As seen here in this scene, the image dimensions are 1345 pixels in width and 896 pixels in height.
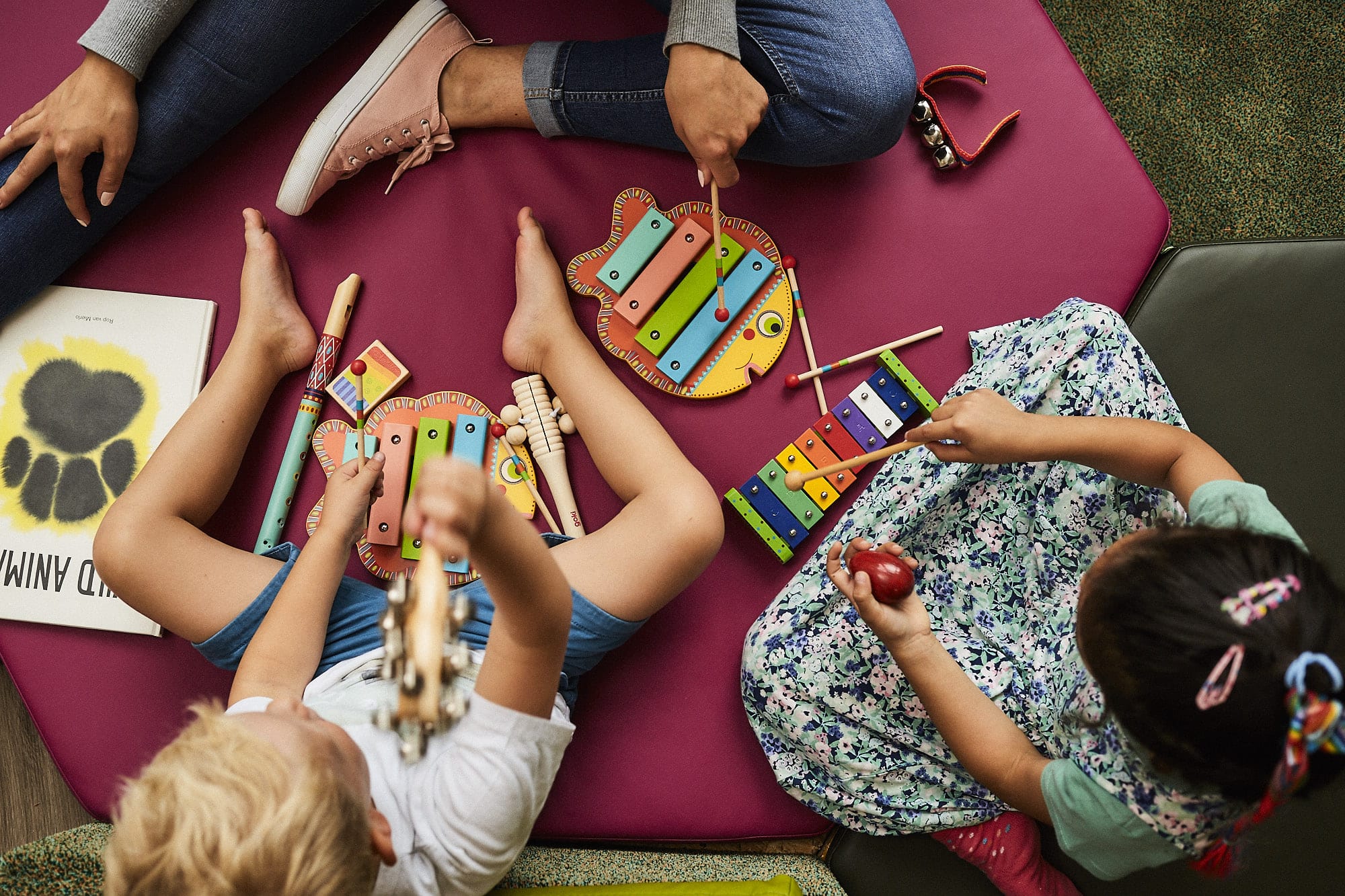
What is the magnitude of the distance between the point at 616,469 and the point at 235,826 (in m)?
0.51

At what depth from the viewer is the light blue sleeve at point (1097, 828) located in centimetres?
73

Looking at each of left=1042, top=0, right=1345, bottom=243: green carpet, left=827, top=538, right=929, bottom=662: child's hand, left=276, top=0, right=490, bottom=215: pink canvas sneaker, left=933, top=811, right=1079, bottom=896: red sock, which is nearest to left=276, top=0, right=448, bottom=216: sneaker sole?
left=276, top=0, right=490, bottom=215: pink canvas sneaker

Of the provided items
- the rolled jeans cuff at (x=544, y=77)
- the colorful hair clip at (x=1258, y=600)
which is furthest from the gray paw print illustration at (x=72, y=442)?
the colorful hair clip at (x=1258, y=600)

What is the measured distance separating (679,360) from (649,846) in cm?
57

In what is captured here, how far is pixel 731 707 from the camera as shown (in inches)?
39.0

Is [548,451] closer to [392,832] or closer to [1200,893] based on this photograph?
[392,832]

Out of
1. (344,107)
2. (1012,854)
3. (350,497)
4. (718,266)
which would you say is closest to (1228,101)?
(718,266)

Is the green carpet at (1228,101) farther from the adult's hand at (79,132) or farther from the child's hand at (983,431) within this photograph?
the adult's hand at (79,132)

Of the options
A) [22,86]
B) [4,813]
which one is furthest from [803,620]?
[22,86]

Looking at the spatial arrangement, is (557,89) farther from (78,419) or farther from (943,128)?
(78,419)

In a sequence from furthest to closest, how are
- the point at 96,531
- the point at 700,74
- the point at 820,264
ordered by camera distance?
the point at 820,264
the point at 96,531
the point at 700,74

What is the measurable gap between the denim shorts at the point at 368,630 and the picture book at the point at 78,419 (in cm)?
19

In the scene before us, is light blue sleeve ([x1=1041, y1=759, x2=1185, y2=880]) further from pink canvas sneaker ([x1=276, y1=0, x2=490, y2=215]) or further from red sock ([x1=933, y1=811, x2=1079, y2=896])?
pink canvas sneaker ([x1=276, y1=0, x2=490, y2=215])

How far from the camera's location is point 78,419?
1006 millimetres
